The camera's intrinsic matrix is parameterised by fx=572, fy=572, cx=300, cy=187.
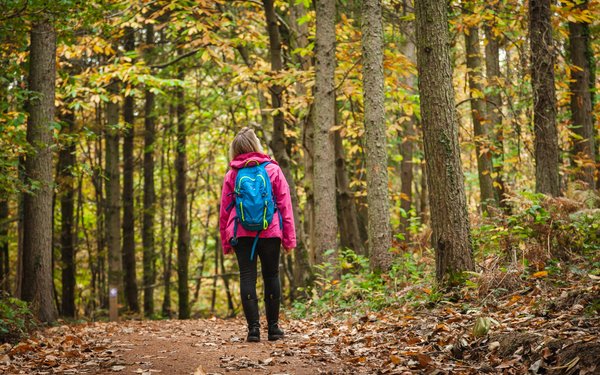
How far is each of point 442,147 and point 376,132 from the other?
9.90 ft

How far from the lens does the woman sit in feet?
21.8

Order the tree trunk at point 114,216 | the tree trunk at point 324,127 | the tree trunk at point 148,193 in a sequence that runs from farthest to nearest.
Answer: the tree trunk at point 148,193, the tree trunk at point 114,216, the tree trunk at point 324,127

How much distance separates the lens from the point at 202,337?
25.1ft

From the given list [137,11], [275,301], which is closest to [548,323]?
[275,301]

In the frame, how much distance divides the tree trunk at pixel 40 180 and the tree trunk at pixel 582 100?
34.7 ft

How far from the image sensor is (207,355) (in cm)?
584

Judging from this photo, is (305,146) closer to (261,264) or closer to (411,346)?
(261,264)

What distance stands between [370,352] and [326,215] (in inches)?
228

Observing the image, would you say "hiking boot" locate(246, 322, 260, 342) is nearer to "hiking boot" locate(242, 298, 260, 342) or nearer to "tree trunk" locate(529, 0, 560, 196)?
"hiking boot" locate(242, 298, 260, 342)

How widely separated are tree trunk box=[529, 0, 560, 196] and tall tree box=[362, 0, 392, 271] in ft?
8.14

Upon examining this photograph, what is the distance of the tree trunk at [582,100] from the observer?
12.2m

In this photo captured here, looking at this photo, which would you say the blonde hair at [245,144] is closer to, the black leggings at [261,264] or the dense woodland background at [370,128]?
the black leggings at [261,264]

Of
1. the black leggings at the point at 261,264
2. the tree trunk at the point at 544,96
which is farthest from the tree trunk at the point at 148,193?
the black leggings at the point at 261,264

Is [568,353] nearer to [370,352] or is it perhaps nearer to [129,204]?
[370,352]
